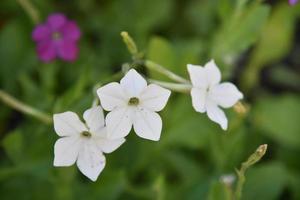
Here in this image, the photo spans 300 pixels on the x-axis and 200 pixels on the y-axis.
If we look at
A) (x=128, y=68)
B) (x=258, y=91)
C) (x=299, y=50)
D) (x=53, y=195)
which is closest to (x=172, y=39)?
(x=258, y=91)

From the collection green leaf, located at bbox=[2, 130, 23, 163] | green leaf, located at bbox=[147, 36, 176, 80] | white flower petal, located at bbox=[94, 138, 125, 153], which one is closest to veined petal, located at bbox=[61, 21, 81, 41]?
green leaf, located at bbox=[147, 36, 176, 80]

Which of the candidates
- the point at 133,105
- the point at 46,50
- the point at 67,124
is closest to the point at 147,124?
the point at 133,105

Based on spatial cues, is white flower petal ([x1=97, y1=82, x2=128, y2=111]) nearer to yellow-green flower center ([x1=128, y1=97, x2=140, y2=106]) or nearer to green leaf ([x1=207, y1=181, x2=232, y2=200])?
yellow-green flower center ([x1=128, y1=97, x2=140, y2=106])

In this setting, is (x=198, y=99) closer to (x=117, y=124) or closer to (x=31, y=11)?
(x=117, y=124)

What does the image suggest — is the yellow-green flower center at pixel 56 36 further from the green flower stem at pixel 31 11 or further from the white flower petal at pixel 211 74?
the white flower petal at pixel 211 74

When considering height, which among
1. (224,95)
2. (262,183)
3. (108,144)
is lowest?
(262,183)
